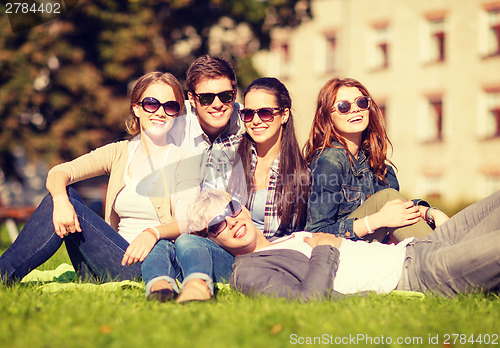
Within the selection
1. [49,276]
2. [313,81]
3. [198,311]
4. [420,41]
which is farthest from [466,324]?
[313,81]

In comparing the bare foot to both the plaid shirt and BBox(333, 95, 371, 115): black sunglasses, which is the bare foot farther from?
BBox(333, 95, 371, 115): black sunglasses

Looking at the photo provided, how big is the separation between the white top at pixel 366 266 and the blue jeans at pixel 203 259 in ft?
1.18

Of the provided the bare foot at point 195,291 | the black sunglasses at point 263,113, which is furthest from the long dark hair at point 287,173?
the bare foot at point 195,291

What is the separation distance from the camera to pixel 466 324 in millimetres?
3488

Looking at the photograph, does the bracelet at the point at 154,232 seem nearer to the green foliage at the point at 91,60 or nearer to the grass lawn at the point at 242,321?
the grass lawn at the point at 242,321

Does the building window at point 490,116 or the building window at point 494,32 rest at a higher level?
the building window at point 494,32

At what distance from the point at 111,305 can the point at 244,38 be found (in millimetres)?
16363

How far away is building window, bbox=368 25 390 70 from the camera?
88.5 ft

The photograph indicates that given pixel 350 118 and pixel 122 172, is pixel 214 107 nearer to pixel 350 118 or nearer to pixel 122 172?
pixel 122 172

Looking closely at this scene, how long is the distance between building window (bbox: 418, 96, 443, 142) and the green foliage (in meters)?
9.24

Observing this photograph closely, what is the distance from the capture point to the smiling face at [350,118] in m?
5.44

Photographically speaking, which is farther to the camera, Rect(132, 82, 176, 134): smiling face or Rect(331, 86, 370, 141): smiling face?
Rect(331, 86, 370, 141): smiling face

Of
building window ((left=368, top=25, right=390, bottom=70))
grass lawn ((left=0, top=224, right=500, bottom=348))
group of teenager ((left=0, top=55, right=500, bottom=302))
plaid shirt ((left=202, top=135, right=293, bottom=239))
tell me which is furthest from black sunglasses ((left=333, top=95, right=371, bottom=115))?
building window ((left=368, top=25, right=390, bottom=70))

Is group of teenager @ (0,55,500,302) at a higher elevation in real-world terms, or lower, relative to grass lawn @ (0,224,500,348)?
higher
